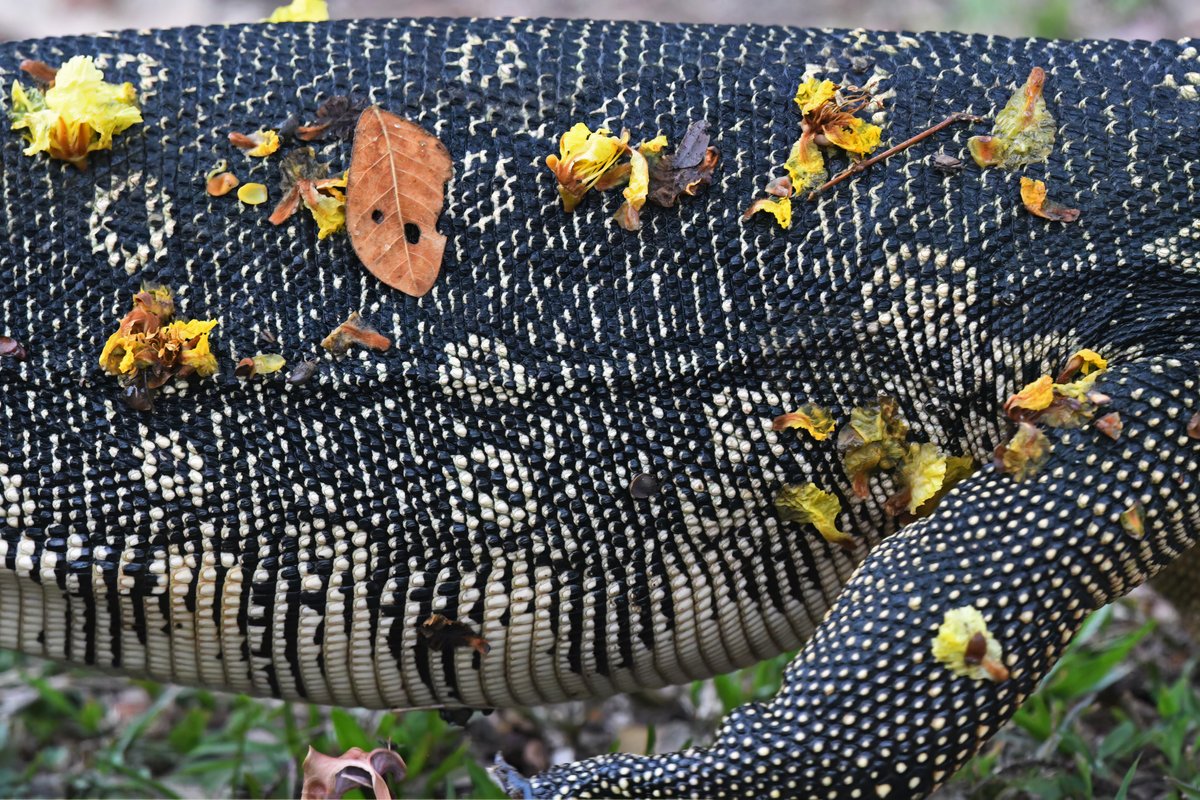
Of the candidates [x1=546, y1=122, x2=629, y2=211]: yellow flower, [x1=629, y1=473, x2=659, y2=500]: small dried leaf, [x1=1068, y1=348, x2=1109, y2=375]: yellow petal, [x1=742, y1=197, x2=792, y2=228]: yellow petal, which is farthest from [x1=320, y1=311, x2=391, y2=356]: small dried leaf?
[x1=1068, y1=348, x2=1109, y2=375]: yellow petal

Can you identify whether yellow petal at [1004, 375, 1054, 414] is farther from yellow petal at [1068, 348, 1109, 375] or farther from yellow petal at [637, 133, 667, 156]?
yellow petal at [637, 133, 667, 156]

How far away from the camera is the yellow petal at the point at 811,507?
2541mm

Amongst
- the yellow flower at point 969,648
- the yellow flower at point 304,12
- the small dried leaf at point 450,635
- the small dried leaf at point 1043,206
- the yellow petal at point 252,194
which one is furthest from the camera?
the yellow flower at point 304,12

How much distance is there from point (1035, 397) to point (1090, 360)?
149mm

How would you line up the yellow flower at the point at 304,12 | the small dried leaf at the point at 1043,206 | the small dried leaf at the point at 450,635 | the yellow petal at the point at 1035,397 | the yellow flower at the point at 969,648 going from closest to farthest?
the yellow flower at the point at 969,648, the yellow petal at the point at 1035,397, the small dried leaf at the point at 1043,206, the small dried leaf at the point at 450,635, the yellow flower at the point at 304,12

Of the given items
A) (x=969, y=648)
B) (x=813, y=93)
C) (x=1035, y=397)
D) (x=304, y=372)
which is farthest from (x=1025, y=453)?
(x=304, y=372)

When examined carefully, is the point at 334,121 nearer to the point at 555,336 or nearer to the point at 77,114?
the point at 77,114

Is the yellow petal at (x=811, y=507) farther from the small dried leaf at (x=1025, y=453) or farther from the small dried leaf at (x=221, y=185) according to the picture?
the small dried leaf at (x=221, y=185)

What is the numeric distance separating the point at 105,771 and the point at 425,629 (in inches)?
64.7

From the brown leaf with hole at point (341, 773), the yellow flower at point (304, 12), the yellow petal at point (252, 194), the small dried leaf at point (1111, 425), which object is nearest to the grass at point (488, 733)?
the brown leaf with hole at point (341, 773)

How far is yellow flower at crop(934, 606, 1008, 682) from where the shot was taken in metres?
2.19

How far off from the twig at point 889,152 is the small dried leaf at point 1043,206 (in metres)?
0.18

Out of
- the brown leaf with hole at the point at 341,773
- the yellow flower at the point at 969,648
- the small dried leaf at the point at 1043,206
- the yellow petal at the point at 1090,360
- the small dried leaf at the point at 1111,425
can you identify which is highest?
the small dried leaf at the point at 1043,206

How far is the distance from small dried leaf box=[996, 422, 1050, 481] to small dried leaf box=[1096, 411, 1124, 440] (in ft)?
0.30
